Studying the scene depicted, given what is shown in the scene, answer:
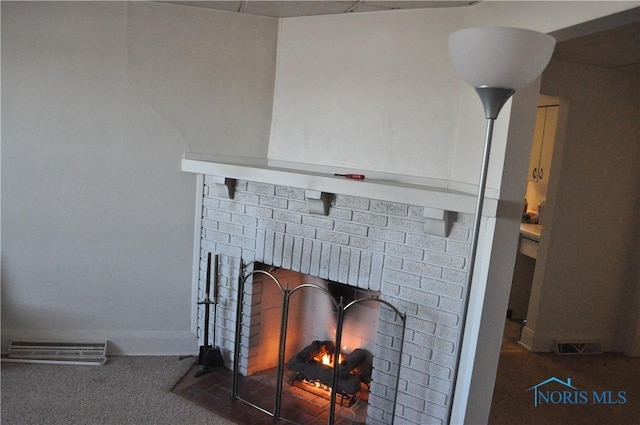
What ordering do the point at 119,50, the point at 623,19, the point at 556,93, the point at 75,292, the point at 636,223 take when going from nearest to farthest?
the point at 623,19 < the point at 119,50 < the point at 75,292 < the point at 556,93 < the point at 636,223

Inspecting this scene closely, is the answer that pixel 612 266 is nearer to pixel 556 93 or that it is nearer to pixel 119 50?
pixel 556 93

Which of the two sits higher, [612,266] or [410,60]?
[410,60]

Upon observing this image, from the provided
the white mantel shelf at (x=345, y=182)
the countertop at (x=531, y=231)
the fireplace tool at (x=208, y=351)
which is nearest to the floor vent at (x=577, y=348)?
the countertop at (x=531, y=231)

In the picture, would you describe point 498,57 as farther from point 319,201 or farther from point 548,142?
point 548,142

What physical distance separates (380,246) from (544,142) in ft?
7.42

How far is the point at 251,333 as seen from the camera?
114 inches

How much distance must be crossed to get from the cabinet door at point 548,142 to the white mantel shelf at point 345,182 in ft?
6.32

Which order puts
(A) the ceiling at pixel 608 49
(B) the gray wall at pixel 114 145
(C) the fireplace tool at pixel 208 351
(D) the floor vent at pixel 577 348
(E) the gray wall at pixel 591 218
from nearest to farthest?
1. (A) the ceiling at pixel 608 49
2. (B) the gray wall at pixel 114 145
3. (C) the fireplace tool at pixel 208 351
4. (E) the gray wall at pixel 591 218
5. (D) the floor vent at pixel 577 348

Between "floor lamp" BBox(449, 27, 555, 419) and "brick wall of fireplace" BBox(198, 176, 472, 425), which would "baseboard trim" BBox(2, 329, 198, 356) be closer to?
"brick wall of fireplace" BBox(198, 176, 472, 425)

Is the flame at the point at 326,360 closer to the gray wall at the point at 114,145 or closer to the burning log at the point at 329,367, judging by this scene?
the burning log at the point at 329,367

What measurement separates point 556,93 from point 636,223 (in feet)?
3.80

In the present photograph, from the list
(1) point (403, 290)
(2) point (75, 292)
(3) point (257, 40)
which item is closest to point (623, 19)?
(1) point (403, 290)

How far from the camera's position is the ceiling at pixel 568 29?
2262mm

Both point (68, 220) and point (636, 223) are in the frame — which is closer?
point (68, 220)
